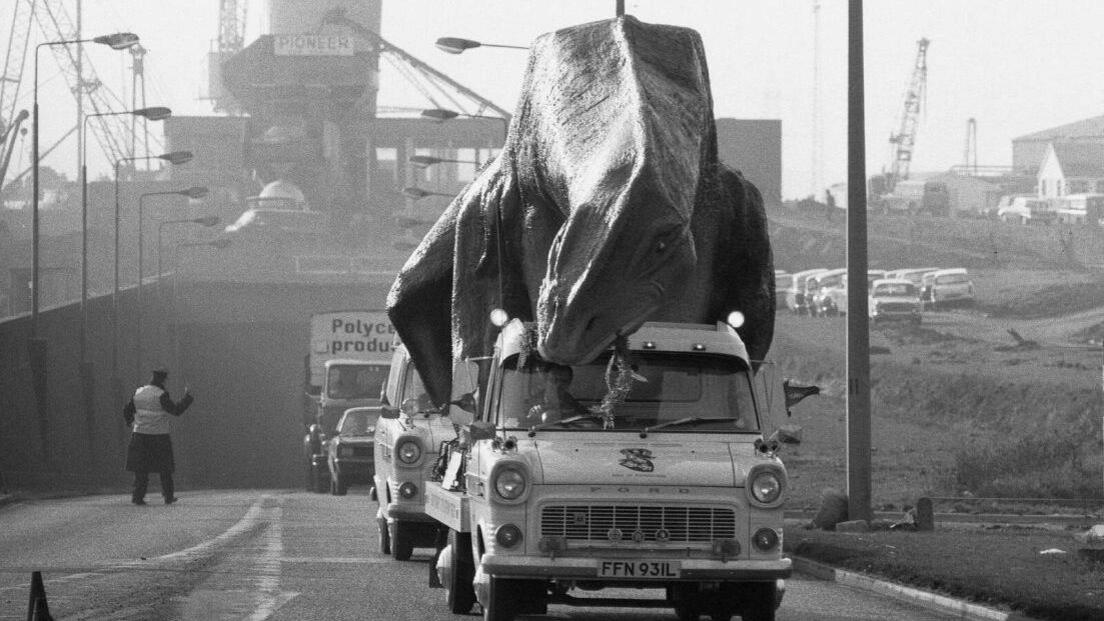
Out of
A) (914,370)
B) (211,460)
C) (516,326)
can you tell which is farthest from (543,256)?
(211,460)

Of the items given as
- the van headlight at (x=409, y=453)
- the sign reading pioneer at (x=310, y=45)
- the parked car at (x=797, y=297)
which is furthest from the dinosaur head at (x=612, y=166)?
the sign reading pioneer at (x=310, y=45)

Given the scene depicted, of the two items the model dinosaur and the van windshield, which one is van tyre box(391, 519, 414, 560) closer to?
the model dinosaur

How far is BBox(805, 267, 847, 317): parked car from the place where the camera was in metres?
82.9

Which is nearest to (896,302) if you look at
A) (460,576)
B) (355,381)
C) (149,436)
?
(355,381)

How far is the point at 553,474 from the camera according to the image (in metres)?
11.2

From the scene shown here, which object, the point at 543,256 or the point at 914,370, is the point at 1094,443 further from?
the point at 543,256

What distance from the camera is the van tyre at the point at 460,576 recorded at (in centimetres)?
1284

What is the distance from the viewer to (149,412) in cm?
2875

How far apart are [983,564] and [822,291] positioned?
222ft

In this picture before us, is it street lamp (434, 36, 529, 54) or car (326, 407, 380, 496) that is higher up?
street lamp (434, 36, 529, 54)

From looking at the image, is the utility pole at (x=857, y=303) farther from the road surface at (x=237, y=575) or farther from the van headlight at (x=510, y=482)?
the van headlight at (x=510, y=482)

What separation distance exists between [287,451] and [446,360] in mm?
59826

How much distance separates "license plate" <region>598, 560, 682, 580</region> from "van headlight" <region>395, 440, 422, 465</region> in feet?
23.3

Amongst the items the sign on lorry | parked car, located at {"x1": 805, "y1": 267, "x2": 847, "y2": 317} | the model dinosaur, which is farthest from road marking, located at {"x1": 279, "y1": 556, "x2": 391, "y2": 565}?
parked car, located at {"x1": 805, "y1": 267, "x2": 847, "y2": 317}
